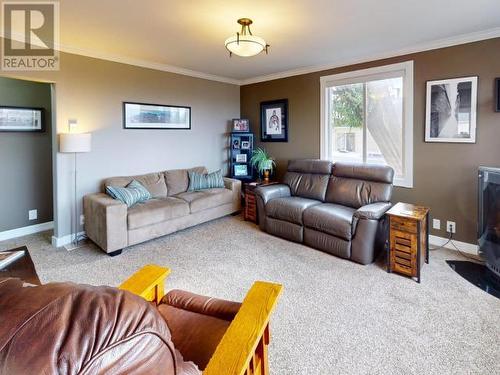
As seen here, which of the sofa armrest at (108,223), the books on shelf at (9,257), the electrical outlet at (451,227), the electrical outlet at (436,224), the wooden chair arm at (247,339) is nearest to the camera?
the wooden chair arm at (247,339)

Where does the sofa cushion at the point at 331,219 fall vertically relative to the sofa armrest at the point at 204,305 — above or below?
above

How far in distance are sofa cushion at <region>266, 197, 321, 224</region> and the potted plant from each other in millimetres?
1065

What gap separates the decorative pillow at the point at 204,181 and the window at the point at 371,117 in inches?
70.0

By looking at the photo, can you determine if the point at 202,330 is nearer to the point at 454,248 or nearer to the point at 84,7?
the point at 84,7

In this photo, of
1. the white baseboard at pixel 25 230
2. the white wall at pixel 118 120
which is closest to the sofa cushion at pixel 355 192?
the white wall at pixel 118 120

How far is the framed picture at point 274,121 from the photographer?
5.19 meters

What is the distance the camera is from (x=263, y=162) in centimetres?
511

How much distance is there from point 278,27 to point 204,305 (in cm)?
276

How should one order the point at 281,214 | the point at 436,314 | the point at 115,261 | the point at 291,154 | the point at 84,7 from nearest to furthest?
the point at 436,314 → the point at 84,7 → the point at 115,261 → the point at 281,214 → the point at 291,154

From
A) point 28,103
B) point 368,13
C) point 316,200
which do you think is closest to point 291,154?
point 316,200

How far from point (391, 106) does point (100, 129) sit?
13.1 feet

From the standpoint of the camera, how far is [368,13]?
106 inches

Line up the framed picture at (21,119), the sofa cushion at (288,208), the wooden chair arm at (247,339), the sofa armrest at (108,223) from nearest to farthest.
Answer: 1. the wooden chair arm at (247,339)
2. the sofa armrest at (108,223)
3. the sofa cushion at (288,208)
4. the framed picture at (21,119)

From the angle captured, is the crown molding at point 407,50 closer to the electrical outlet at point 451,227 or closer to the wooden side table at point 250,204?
the wooden side table at point 250,204
